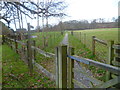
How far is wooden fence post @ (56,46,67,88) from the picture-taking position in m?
1.82

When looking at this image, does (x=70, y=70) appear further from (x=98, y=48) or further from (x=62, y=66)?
(x=98, y=48)

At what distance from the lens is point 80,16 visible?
13.0 metres

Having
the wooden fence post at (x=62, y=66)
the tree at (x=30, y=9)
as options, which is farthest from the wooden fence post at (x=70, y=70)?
the tree at (x=30, y=9)

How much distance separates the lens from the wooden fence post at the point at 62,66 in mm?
1820

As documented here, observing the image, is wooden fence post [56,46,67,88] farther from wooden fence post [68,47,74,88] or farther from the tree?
the tree

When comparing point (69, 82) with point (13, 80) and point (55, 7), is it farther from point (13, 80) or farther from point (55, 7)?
point (55, 7)

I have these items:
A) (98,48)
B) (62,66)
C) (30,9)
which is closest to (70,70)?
(62,66)

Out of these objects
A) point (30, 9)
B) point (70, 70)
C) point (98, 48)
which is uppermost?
point (30, 9)

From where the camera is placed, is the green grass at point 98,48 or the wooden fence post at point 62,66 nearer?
the wooden fence post at point 62,66

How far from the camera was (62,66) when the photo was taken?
1849mm

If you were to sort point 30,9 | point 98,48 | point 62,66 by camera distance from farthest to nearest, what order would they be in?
point 98,48 → point 30,9 → point 62,66

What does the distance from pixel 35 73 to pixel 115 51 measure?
265 cm

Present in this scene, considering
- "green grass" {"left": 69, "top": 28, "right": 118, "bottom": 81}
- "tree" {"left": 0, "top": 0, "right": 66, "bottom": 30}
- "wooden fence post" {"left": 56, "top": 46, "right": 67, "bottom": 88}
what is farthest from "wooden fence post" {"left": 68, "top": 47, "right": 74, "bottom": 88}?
"tree" {"left": 0, "top": 0, "right": 66, "bottom": 30}

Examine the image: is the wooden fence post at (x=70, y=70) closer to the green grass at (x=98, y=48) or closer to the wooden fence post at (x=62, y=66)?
the wooden fence post at (x=62, y=66)
